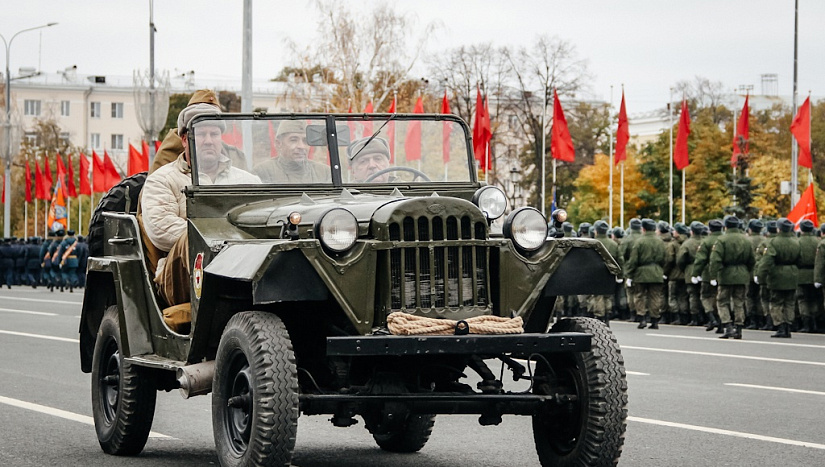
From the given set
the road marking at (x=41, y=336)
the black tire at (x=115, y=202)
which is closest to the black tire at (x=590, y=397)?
the black tire at (x=115, y=202)

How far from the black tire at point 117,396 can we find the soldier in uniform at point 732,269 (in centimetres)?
1450

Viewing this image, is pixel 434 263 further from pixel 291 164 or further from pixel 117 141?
pixel 117 141

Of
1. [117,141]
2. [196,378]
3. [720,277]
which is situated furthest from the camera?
[117,141]

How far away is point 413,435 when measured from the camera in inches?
349

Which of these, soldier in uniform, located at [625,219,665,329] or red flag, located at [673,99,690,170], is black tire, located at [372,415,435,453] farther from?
red flag, located at [673,99,690,170]

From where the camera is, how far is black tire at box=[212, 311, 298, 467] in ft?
21.2

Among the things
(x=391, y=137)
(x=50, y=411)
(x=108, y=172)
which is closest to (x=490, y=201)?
(x=391, y=137)

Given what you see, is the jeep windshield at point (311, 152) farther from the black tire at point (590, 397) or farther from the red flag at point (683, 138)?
the red flag at point (683, 138)

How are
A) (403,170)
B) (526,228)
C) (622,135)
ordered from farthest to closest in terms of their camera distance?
(622,135)
(403,170)
(526,228)

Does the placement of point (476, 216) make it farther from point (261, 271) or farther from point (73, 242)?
point (73, 242)

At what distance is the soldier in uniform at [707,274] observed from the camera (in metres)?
23.2

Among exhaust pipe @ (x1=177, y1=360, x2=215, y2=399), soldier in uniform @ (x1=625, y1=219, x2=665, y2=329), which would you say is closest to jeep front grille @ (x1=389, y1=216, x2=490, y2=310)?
exhaust pipe @ (x1=177, y1=360, x2=215, y2=399)

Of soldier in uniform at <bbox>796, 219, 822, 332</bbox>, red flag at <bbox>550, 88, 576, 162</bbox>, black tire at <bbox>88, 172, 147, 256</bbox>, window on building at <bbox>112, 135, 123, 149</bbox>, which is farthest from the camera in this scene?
window on building at <bbox>112, 135, 123, 149</bbox>

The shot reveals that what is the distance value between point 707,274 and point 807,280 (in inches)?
65.0
